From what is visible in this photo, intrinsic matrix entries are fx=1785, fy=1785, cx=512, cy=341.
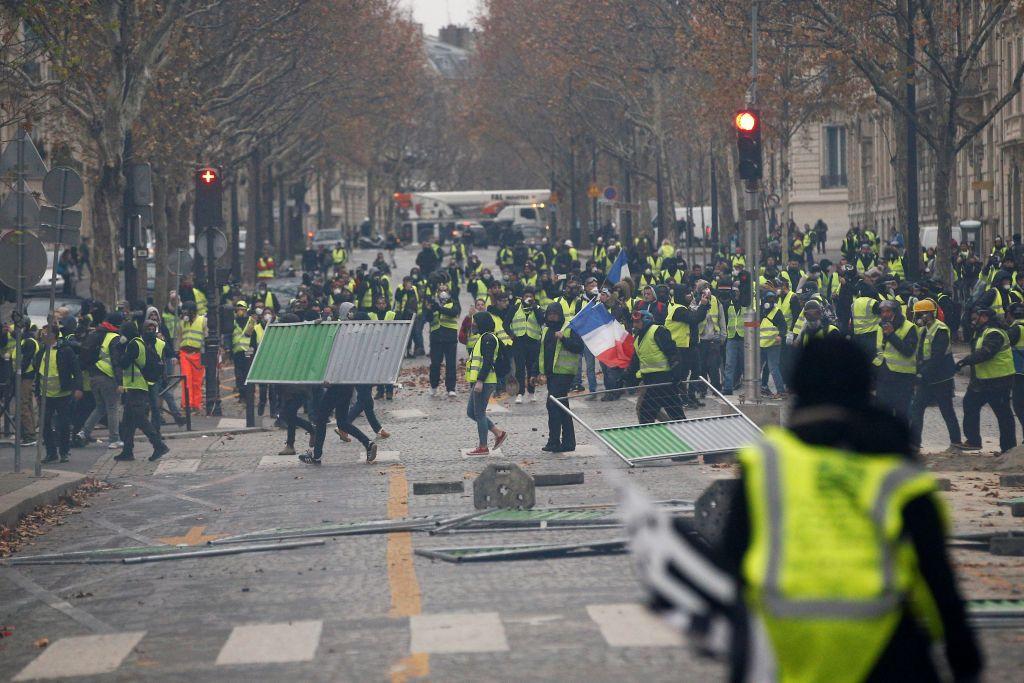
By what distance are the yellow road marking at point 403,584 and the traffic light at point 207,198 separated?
1105 cm

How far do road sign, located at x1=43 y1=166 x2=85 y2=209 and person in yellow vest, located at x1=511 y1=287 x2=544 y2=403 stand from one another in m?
8.78

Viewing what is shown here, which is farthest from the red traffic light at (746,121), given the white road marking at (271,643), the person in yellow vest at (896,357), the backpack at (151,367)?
the white road marking at (271,643)

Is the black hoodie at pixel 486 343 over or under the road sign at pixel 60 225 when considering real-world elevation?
under

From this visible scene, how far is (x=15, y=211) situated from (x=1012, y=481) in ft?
31.6

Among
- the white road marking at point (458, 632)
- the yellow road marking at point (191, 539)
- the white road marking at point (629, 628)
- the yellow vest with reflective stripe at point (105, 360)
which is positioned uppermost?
the yellow vest with reflective stripe at point (105, 360)

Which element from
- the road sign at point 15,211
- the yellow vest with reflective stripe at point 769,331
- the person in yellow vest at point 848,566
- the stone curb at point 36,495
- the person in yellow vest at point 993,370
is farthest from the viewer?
the yellow vest with reflective stripe at point 769,331

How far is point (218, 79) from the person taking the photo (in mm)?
45094

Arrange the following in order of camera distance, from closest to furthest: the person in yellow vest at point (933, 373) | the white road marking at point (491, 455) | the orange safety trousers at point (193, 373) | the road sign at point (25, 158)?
1. the road sign at point (25, 158)
2. the person in yellow vest at point (933, 373)
3. the white road marking at point (491, 455)
4. the orange safety trousers at point (193, 373)

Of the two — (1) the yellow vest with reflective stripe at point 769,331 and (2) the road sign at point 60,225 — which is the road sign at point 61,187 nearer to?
(2) the road sign at point 60,225

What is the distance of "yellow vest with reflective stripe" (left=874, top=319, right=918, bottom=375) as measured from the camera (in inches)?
714

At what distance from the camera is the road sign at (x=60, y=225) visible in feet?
58.2

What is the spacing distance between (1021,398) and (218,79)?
101 ft

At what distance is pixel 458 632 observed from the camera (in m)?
9.05

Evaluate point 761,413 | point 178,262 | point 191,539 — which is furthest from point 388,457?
point 178,262
